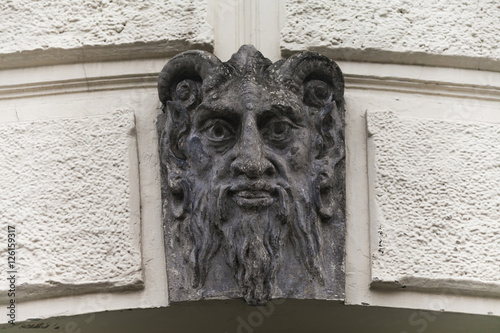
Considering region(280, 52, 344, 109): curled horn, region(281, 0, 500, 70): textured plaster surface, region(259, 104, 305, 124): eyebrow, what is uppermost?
region(281, 0, 500, 70): textured plaster surface

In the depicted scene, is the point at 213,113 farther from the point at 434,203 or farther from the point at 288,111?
the point at 434,203

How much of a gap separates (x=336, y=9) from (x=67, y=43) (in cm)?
88

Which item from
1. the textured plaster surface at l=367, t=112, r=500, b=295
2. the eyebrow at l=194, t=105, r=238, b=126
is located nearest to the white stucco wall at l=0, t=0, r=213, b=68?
the eyebrow at l=194, t=105, r=238, b=126

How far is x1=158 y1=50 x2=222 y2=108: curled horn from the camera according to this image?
346cm

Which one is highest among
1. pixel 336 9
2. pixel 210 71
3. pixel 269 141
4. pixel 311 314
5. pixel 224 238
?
pixel 336 9

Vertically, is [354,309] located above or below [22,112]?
below

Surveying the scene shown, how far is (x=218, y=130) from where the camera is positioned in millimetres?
3422

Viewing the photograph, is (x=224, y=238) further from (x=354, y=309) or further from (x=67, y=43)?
(x=67, y=43)

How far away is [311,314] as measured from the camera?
11.5 feet

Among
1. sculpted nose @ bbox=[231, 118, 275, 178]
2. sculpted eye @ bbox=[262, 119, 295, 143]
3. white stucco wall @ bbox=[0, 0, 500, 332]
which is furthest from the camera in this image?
white stucco wall @ bbox=[0, 0, 500, 332]

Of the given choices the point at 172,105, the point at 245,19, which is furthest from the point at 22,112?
the point at 245,19

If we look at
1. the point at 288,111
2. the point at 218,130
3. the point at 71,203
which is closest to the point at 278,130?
the point at 288,111

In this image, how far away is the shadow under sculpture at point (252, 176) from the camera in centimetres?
331

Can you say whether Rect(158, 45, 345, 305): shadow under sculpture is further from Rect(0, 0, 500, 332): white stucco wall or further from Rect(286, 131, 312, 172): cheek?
Rect(0, 0, 500, 332): white stucco wall
